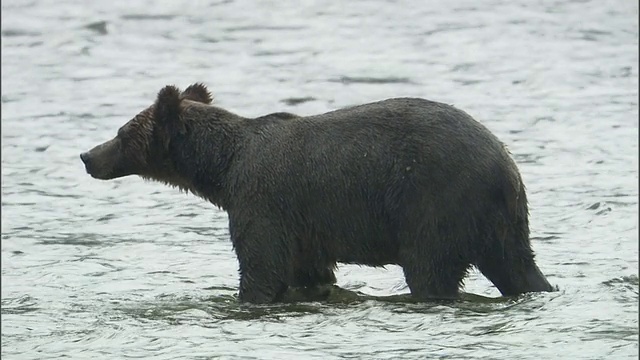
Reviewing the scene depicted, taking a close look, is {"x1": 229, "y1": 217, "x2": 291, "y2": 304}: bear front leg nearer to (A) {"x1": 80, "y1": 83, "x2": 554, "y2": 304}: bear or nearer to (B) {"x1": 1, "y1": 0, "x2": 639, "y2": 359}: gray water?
(A) {"x1": 80, "y1": 83, "x2": 554, "y2": 304}: bear

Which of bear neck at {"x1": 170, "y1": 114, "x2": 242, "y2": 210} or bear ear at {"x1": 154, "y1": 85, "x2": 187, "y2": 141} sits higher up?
bear ear at {"x1": 154, "y1": 85, "x2": 187, "y2": 141}

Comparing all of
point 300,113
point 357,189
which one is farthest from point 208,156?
point 300,113

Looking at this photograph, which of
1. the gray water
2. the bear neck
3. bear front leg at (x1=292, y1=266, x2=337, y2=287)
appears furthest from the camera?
the bear neck

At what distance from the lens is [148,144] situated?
10891 millimetres

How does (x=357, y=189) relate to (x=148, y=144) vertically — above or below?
below

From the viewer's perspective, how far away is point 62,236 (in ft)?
43.8

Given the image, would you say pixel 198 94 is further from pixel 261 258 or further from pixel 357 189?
pixel 357 189

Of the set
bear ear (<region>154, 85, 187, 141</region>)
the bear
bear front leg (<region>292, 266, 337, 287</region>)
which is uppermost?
bear ear (<region>154, 85, 187, 141</region>)

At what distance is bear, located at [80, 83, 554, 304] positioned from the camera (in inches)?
386

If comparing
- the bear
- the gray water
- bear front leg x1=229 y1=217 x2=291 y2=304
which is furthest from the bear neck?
the gray water

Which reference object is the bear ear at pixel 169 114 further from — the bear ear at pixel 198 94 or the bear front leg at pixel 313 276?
the bear front leg at pixel 313 276

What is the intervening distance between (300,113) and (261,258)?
765 cm

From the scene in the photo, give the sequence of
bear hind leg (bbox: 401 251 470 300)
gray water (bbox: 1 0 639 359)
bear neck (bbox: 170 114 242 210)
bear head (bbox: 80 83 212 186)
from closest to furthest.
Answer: gray water (bbox: 1 0 639 359)
bear hind leg (bbox: 401 251 470 300)
bear neck (bbox: 170 114 242 210)
bear head (bbox: 80 83 212 186)

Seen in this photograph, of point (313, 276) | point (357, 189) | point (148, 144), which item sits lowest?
point (313, 276)
